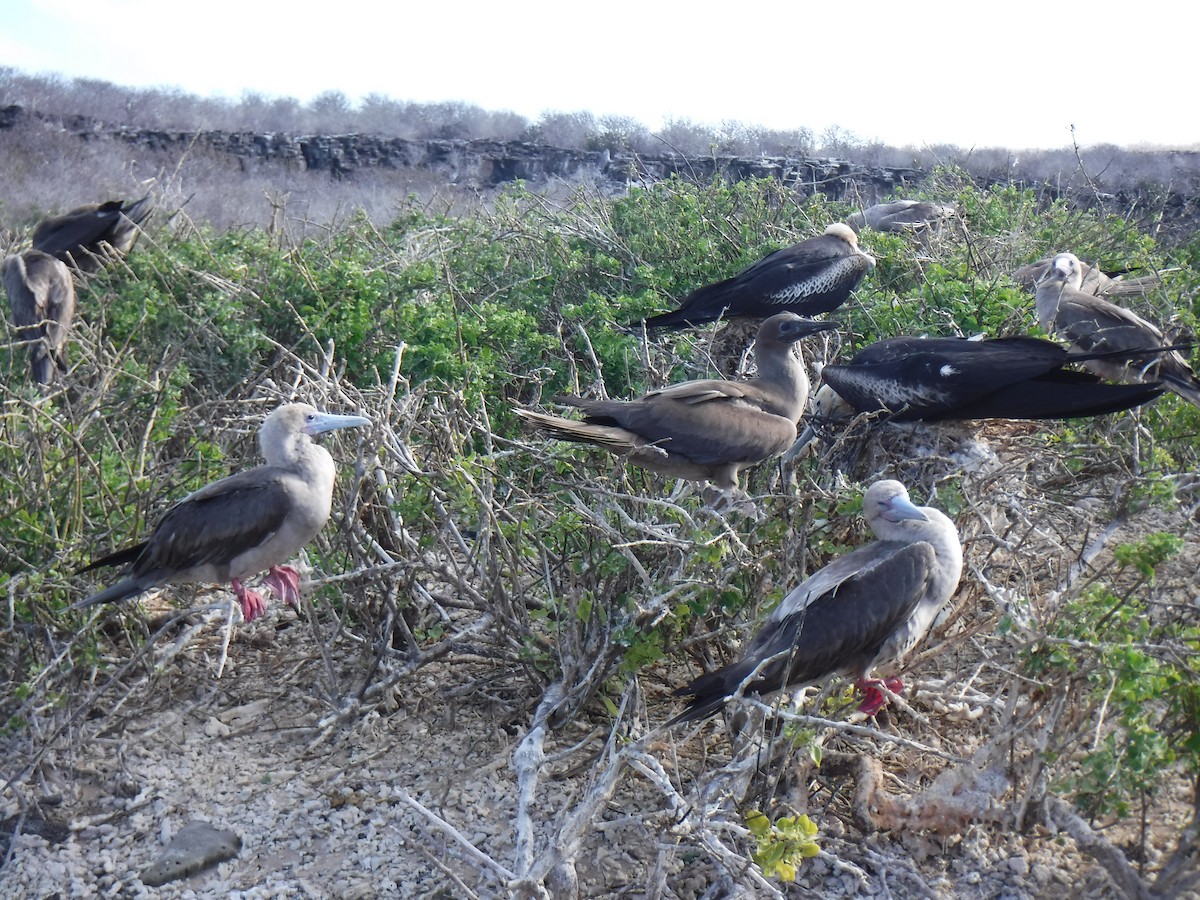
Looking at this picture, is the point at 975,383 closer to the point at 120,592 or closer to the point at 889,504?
the point at 889,504

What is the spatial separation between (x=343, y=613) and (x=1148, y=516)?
2.84m

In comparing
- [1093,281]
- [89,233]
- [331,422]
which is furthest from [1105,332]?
[89,233]

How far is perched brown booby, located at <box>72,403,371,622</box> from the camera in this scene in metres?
3.06

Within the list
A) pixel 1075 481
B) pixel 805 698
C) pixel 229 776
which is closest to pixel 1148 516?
pixel 1075 481

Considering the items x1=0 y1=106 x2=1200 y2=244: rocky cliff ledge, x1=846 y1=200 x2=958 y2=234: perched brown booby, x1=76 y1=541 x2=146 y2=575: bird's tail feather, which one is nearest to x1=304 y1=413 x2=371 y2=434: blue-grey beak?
x1=76 y1=541 x2=146 y2=575: bird's tail feather

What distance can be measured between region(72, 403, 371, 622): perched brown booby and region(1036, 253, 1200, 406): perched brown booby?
8.82ft

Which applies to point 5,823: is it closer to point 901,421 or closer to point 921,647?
point 921,647

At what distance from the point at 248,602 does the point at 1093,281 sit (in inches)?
162

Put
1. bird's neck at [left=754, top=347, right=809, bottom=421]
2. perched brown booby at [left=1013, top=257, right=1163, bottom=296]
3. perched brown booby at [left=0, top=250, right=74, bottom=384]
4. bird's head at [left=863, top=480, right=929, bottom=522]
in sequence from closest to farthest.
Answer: bird's head at [left=863, top=480, right=929, bottom=522] → bird's neck at [left=754, top=347, right=809, bottom=421] → perched brown booby at [left=1013, top=257, right=1163, bottom=296] → perched brown booby at [left=0, top=250, right=74, bottom=384]

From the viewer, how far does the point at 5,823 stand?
2967 mm

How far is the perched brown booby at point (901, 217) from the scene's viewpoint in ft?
20.7

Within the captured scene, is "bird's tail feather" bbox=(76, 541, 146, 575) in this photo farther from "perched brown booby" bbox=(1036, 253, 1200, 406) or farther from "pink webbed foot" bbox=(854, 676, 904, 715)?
"perched brown booby" bbox=(1036, 253, 1200, 406)

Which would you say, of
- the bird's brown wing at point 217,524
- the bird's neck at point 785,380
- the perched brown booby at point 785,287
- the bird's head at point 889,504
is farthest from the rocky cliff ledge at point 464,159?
the bird's head at point 889,504

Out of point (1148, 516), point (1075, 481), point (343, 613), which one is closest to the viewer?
point (343, 613)
